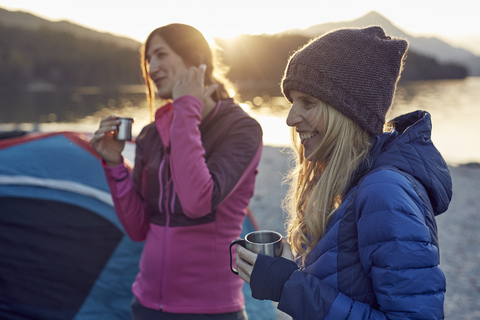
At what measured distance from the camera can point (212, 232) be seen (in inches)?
74.5

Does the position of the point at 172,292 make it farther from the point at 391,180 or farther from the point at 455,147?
the point at 455,147

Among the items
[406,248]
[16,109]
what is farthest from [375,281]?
[16,109]

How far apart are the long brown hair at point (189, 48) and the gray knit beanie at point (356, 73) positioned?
94cm

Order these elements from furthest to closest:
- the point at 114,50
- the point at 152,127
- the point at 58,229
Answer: the point at 114,50
the point at 58,229
the point at 152,127

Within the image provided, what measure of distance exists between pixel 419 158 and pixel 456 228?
6316mm

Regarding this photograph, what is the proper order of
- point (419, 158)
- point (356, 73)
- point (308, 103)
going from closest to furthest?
point (419, 158) < point (356, 73) < point (308, 103)

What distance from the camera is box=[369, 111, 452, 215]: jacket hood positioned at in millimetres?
1138

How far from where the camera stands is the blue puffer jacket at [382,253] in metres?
1.01

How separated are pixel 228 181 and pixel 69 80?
3244 inches

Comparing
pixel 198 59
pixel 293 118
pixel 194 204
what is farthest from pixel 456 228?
pixel 293 118

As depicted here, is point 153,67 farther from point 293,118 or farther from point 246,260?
point 246,260

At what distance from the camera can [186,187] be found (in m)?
1.71

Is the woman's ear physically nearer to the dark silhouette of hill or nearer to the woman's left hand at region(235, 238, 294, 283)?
the woman's left hand at region(235, 238, 294, 283)

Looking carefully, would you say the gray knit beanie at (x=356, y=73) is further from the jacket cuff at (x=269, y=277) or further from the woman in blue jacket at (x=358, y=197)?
the jacket cuff at (x=269, y=277)
